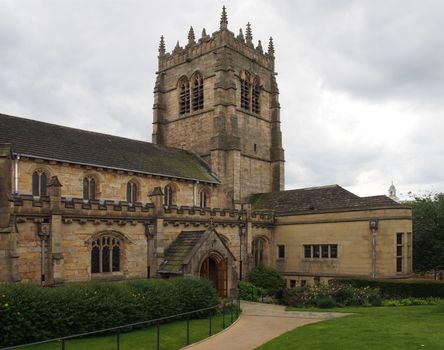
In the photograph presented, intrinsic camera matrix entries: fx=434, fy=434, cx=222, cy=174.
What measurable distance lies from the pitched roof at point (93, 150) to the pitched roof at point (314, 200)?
6059 mm

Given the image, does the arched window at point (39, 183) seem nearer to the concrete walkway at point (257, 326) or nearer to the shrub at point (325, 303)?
the concrete walkway at point (257, 326)

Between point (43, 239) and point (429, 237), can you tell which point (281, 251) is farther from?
point (43, 239)

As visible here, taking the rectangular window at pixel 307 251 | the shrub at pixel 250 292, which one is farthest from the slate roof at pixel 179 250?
the rectangular window at pixel 307 251

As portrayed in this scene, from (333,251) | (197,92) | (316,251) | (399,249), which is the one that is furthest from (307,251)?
(197,92)

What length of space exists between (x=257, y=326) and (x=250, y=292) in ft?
38.5

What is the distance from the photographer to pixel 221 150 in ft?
138

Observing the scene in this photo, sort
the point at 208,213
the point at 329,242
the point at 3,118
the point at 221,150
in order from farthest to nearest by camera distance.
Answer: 1. the point at 221,150
2. the point at 329,242
3. the point at 208,213
4. the point at 3,118

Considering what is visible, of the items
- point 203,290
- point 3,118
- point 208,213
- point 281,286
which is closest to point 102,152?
point 3,118

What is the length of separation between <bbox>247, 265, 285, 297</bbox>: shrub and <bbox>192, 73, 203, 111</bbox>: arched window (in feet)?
62.4

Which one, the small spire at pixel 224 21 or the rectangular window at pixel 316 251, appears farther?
the small spire at pixel 224 21

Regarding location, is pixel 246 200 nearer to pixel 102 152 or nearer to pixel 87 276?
pixel 102 152

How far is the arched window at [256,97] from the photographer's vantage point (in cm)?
4809

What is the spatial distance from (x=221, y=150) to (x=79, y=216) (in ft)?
63.1

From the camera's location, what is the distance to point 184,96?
47781mm
